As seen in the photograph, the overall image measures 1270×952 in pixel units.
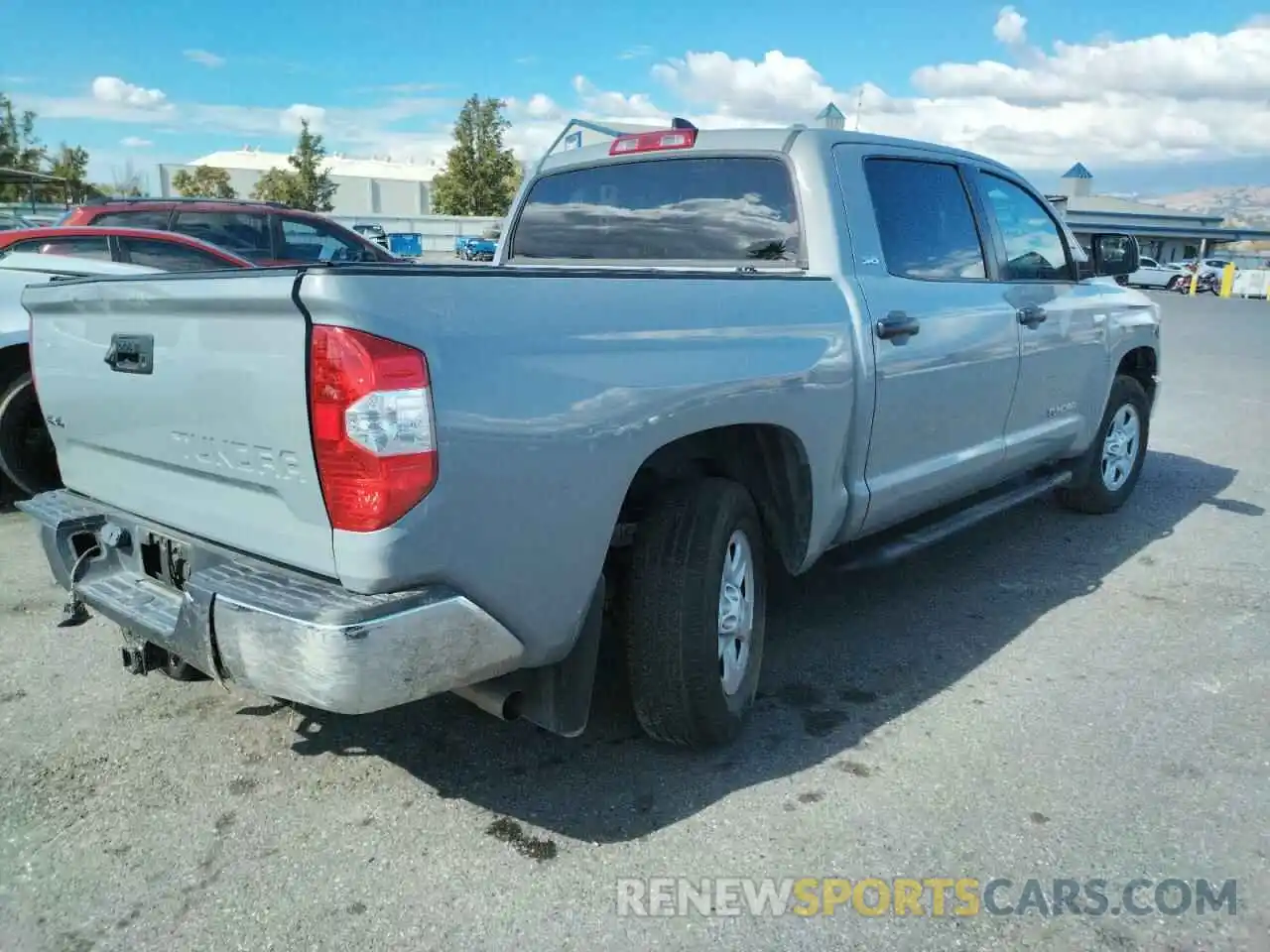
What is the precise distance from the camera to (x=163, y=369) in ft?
8.57

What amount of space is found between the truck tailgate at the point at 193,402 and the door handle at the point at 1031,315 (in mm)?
3446

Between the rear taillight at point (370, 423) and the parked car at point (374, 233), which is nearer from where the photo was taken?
the rear taillight at point (370, 423)

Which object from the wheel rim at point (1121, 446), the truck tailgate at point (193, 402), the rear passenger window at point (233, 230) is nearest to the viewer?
the truck tailgate at point (193, 402)

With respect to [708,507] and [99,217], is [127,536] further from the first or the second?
[99,217]

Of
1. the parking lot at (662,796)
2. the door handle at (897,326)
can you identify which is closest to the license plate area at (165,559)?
the parking lot at (662,796)

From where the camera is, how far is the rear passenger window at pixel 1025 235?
15.5ft

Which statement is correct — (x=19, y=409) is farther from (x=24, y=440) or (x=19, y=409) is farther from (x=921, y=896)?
(x=921, y=896)

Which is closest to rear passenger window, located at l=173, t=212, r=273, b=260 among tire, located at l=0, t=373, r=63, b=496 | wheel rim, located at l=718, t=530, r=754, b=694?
tire, located at l=0, t=373, r=63, b=496

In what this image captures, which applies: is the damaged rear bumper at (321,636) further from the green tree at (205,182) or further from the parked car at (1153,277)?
the green tree at (205,182)

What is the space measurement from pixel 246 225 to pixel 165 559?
339 inches

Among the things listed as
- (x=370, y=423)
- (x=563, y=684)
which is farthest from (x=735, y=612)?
(x=370, y=423)

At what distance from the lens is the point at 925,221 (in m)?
4.15

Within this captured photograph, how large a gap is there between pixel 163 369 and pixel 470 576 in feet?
3.29

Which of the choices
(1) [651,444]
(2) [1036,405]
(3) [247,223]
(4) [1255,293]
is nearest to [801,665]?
(1) [651,444]
